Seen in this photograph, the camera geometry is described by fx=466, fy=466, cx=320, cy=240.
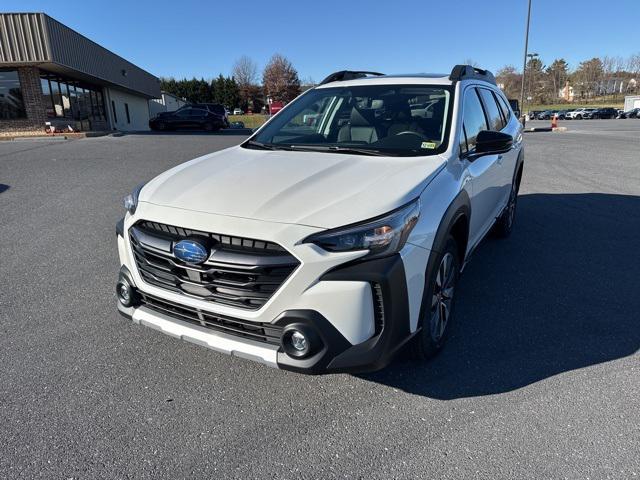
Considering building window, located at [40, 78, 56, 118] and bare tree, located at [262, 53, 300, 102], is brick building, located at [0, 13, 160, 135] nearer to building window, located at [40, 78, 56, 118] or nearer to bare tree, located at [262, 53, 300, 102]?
building window, located at [40, 78, 56, 118]

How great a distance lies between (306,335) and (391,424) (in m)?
0.73

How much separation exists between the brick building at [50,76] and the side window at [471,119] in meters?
21.2

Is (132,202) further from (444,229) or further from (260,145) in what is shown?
(444,229)

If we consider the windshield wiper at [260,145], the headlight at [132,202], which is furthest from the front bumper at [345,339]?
the windshield wiper at [260,145]

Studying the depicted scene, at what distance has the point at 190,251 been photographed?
7.77 ft

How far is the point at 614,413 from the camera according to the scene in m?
2.54

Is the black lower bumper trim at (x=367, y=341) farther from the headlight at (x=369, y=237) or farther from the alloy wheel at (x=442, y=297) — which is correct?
the alloy wheel at (x=442, y=297)

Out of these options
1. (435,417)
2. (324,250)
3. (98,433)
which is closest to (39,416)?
(98,433)

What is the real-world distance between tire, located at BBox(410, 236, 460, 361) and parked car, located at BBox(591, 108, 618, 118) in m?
70.3

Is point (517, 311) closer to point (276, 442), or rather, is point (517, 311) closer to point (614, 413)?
point (614, 413)

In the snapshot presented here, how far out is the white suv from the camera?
2221mm

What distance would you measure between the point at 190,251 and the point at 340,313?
823 millimetres

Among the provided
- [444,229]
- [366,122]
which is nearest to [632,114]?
[366,122]

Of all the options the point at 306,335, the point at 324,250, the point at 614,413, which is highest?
the point at 324,250
